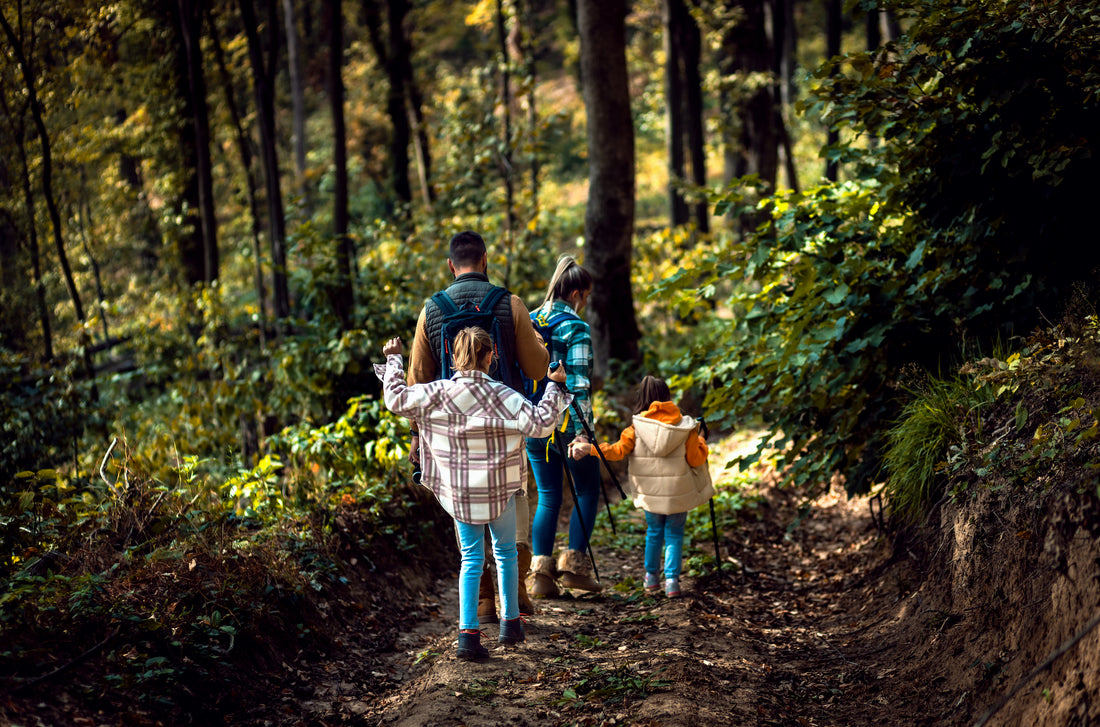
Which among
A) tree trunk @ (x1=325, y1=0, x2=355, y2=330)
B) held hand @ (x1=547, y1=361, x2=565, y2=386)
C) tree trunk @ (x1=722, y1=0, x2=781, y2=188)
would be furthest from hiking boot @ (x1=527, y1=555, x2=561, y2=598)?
tree trunk @ (x1=722, y1=0, x2=781, y2=188)

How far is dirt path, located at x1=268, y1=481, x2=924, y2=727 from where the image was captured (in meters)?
3.89

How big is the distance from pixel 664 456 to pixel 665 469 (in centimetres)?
9

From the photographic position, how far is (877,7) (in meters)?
5.02

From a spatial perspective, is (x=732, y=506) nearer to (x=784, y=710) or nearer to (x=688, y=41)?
(x=784, y=710)

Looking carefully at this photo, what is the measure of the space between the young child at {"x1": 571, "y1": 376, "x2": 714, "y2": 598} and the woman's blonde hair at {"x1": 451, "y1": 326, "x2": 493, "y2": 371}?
1564 mm

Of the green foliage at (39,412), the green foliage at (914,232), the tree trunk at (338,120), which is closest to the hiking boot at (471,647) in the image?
the green foliage at (914,232)

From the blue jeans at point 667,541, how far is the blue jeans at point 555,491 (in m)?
0.45

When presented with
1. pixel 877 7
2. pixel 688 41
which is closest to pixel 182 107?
pixel 688 41

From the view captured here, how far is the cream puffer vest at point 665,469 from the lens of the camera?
18.1 feet

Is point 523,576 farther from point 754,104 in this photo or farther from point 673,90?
point 673,90

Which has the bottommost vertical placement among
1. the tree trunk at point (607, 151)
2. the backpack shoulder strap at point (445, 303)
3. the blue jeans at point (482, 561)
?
the blue jeans at point (482, 561)

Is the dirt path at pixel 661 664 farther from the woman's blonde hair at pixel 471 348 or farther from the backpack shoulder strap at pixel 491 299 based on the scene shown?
the backpack shoulder strap at pixel 491 299

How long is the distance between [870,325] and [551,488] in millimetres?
2444

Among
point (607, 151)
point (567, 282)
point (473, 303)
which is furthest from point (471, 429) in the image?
point (607, 151)
